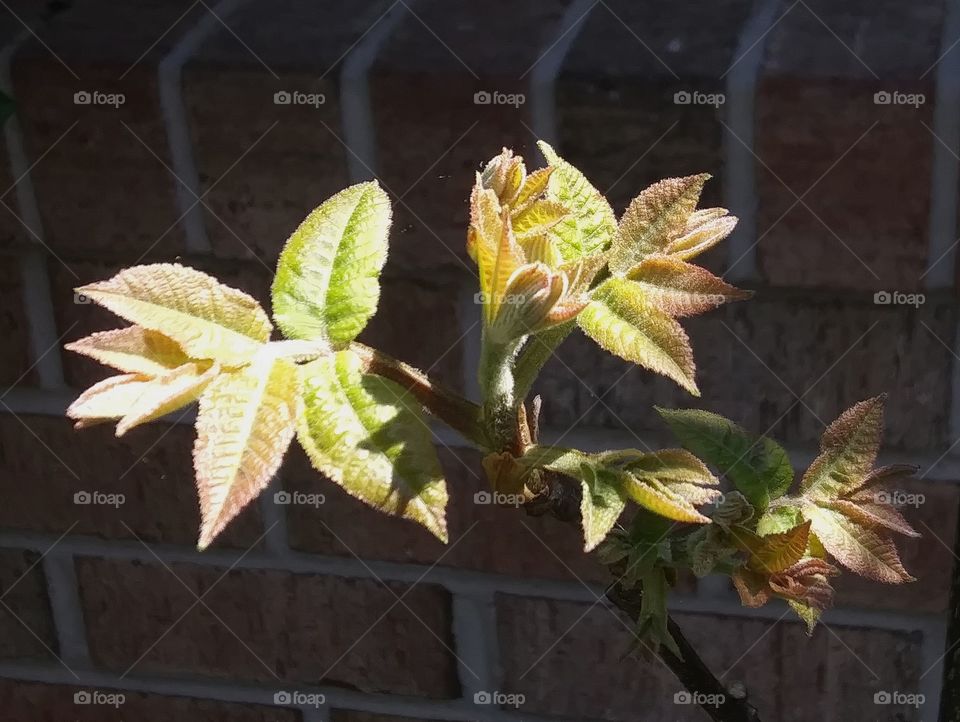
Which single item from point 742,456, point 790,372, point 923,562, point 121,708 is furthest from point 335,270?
point 121,708

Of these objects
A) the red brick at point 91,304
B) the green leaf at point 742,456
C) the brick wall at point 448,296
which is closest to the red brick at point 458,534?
the brick wall at point 448,296

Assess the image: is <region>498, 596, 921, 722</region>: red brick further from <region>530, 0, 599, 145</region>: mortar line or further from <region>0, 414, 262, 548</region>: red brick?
<region>530, 0, 599, 145</region>: mortar line

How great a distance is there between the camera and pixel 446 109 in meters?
0.56

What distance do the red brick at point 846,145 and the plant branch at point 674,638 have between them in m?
0.20

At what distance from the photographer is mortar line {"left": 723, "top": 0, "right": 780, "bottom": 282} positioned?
0.52 m

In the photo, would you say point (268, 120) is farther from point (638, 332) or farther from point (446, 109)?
point (638, 332)

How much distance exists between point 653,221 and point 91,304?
37 centimetres

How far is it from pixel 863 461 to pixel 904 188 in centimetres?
16

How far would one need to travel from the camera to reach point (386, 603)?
707 mm

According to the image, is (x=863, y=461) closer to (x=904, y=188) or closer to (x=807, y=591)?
(x=807, y=591)

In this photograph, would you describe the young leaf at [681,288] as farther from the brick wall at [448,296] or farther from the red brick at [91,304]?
the red brick at [91,304]

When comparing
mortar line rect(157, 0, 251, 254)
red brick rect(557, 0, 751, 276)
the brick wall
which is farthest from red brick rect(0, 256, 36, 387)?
red brick rect(557, 0, 751, 276)

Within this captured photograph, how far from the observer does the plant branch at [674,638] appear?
1.34ft

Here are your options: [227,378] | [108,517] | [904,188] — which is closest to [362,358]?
[227,378]
